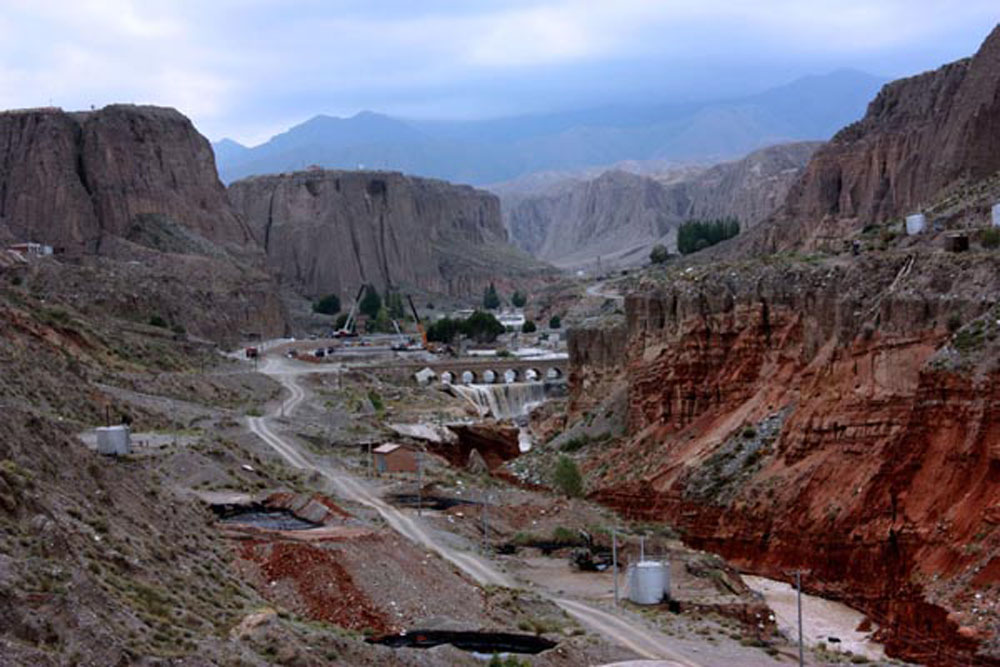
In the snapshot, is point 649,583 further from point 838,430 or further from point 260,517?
point 838,430

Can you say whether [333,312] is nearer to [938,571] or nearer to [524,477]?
[524,477]

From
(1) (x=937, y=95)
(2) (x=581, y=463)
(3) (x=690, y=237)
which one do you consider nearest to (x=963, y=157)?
(1) (x=937, y=95)

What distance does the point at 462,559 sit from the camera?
38.2m

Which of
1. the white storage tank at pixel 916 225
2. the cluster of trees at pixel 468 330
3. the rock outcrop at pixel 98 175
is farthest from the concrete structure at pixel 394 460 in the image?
the cluster of trees at pixel 468 330

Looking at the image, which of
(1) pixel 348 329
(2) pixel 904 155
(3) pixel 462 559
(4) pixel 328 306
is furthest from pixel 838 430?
(4) pixel 328 306

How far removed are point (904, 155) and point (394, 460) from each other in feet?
208

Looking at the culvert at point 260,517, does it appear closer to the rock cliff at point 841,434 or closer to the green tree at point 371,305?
the rock cliff at point 841,434

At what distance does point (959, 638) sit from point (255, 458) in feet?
78.5

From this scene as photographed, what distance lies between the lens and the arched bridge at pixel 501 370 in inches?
4609

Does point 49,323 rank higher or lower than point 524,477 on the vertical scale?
higher

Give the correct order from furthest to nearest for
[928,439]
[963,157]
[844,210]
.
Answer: [844,210] < [963,157] < [928,439]

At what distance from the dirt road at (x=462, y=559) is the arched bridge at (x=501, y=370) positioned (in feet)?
167

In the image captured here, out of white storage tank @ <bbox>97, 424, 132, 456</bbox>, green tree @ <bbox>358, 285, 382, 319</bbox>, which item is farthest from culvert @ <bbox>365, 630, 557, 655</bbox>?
green tree @ <bbox>358, 285, 382, 319</bbox>

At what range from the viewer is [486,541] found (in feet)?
137
